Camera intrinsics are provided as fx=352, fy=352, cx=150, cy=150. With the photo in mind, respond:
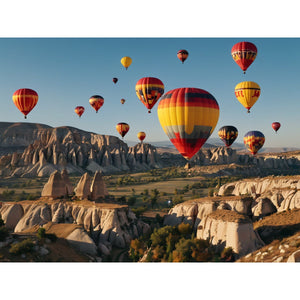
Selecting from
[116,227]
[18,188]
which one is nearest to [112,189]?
[18,188]

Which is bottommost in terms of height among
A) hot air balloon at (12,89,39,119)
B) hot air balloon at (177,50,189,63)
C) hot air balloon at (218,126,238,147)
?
hot air balloon at (218,126,238,147)

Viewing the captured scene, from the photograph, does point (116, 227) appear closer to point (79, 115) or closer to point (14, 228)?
point (14, 228)

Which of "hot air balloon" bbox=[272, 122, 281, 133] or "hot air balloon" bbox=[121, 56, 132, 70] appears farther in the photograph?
"hot air balloon" bbox=[272, 122, 281, 133]

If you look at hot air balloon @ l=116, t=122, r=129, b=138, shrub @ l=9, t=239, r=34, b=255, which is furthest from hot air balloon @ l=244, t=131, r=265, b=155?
shrub @ l=9, t=239, r=34, b=255

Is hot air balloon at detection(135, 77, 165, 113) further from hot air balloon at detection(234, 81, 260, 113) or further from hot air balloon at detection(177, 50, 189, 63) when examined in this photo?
hot air balloon at detection(177, 50, 189, 63)

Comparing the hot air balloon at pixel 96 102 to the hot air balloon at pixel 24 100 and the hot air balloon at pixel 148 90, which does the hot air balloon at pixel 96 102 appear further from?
the hot air balloon at pixel 148 90

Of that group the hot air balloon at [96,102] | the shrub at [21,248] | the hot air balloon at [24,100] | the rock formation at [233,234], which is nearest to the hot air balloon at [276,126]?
the hot air balloon at [96,102]
